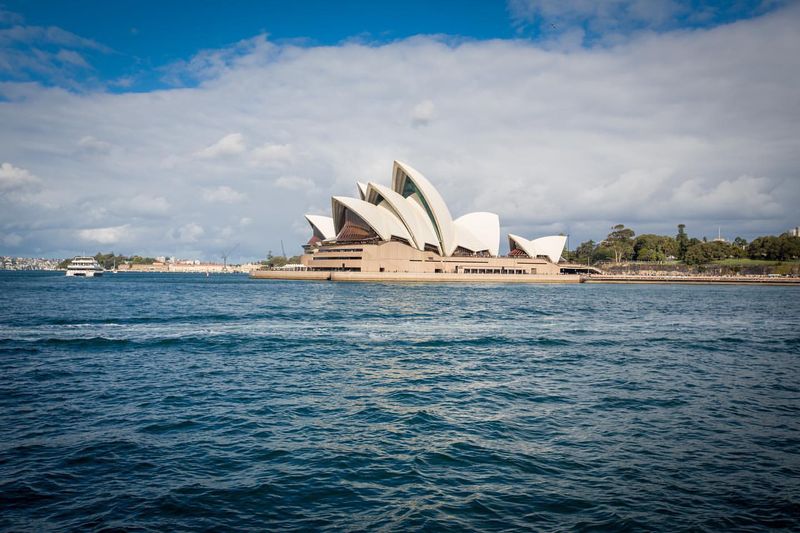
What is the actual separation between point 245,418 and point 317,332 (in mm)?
13312

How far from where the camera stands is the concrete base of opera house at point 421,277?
82.4m

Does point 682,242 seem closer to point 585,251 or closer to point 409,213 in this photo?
point 585,251

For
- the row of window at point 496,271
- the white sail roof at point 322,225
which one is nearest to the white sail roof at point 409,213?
the row of window at point 496,271

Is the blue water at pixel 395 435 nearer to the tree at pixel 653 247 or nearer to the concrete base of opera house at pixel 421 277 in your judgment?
the concrete base of opera house at pixel 421 277

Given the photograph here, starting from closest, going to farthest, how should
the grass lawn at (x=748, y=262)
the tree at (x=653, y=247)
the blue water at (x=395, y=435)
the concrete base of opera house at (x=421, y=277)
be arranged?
1. the blue water at (x=395, y=435)
2. the concrete base of opera house at (x=421, y=277)
3. the grass lawn at (x=748, y=262)
4. the tree at (x=653, y=247)

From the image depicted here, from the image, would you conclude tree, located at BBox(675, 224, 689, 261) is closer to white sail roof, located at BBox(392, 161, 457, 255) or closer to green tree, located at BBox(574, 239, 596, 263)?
green tree, located at BBox(574, 239, 596, 263)

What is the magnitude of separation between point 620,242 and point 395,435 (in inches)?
5987

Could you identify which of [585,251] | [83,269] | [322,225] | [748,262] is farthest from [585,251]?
[83,269]

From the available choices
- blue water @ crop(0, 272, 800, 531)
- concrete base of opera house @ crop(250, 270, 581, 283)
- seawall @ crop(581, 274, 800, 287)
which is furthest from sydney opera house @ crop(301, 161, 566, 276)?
blue water @ crop(0, 272, 800, 531)

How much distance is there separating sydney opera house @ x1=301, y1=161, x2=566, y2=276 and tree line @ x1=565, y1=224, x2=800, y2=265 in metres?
48.8

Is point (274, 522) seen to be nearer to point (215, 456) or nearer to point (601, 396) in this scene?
point (215, 456)

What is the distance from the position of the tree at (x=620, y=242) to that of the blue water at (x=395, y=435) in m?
125

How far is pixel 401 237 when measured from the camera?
86438 millimetres

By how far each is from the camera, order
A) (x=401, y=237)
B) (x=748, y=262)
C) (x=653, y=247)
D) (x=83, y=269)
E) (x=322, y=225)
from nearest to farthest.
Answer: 1. (x=401, y=237)
2. (x=322, y=225)
3. (x=748, y=262)
4. (x=83, y=269)
5. (x=653, y=247)
